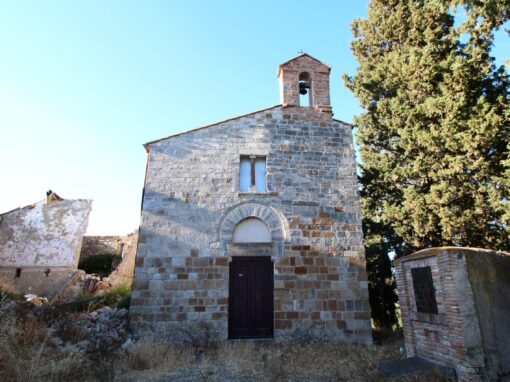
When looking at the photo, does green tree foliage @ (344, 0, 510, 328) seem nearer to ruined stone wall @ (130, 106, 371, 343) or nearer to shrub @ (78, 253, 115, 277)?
ruined stone wall @ (130, 106, 371, 343)

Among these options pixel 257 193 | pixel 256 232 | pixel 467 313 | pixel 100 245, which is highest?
pixel 257 193

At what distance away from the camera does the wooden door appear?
9500mm

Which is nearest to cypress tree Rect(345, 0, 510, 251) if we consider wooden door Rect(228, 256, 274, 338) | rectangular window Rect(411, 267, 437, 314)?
rectangular window Rect(411, 267, 437, 314)

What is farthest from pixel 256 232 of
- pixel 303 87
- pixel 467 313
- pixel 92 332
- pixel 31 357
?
pixel 31 357

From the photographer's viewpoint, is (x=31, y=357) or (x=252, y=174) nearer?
(x=31, y=357)

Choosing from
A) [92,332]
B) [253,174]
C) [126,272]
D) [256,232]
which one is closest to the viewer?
[92,332]

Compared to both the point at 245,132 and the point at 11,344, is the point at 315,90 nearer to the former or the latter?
the point at 245,132

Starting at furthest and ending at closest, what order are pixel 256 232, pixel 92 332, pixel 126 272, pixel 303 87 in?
pixel 126 272 < pixel 303 87 < pixel 256 232 < pixel 92 332

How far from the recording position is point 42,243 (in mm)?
15234

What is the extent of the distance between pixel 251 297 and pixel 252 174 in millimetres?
3736

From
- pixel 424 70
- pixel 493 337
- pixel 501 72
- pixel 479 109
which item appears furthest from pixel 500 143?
pixel 493 337

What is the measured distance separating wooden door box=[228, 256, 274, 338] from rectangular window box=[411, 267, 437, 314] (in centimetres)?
398

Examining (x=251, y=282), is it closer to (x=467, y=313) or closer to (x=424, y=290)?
(x=424, y=290)

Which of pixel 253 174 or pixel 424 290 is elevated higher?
pixel 253 174
